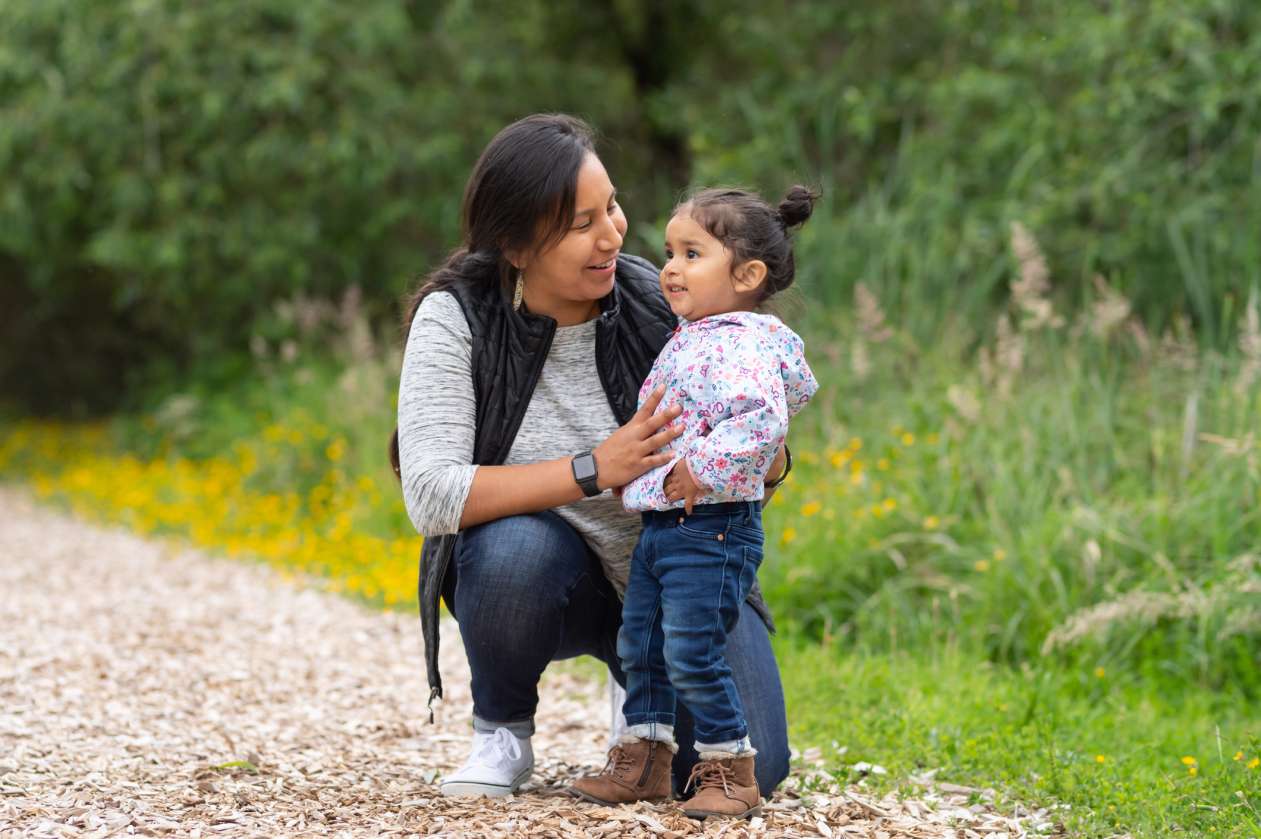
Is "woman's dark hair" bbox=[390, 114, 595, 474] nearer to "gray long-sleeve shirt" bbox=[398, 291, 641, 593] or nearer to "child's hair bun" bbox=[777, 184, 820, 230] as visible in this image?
"gray long-sleeve shirt" bbox=[398, 291, 641, 593]

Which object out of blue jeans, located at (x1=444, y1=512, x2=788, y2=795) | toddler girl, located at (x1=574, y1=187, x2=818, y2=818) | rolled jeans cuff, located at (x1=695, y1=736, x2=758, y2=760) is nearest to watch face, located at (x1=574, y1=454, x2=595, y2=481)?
toddler girl, located at (x1=574, y1=187, x2=818, y2=818)

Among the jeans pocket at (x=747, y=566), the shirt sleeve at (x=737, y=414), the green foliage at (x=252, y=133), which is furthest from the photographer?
the green foliage at (x=252, y=133)

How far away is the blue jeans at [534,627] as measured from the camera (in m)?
2.79

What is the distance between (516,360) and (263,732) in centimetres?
136

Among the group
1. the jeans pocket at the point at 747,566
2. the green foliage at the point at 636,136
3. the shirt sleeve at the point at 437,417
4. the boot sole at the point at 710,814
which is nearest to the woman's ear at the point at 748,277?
the jeans pocket at the point at 747,566

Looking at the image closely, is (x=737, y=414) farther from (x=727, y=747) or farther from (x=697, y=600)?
(x=727, y=747)

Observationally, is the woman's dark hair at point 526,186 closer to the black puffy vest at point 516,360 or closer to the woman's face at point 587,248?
the woman's face at point 587,248


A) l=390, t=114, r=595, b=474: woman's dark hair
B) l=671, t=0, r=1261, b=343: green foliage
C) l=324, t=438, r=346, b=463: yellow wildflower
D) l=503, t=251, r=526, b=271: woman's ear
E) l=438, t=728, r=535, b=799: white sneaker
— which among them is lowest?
l=438, t=728, r=535, b=799: white sneaker

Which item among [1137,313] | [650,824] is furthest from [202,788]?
[1137,313]

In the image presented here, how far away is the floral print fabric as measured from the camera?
8.16 ft

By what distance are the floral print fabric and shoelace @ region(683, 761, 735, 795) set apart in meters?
0.50

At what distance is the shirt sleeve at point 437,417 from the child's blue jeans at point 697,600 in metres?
0.40

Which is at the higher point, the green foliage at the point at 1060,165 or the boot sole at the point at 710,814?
the green foliage at the point at 1060,165

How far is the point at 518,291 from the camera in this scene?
9.77 ft
